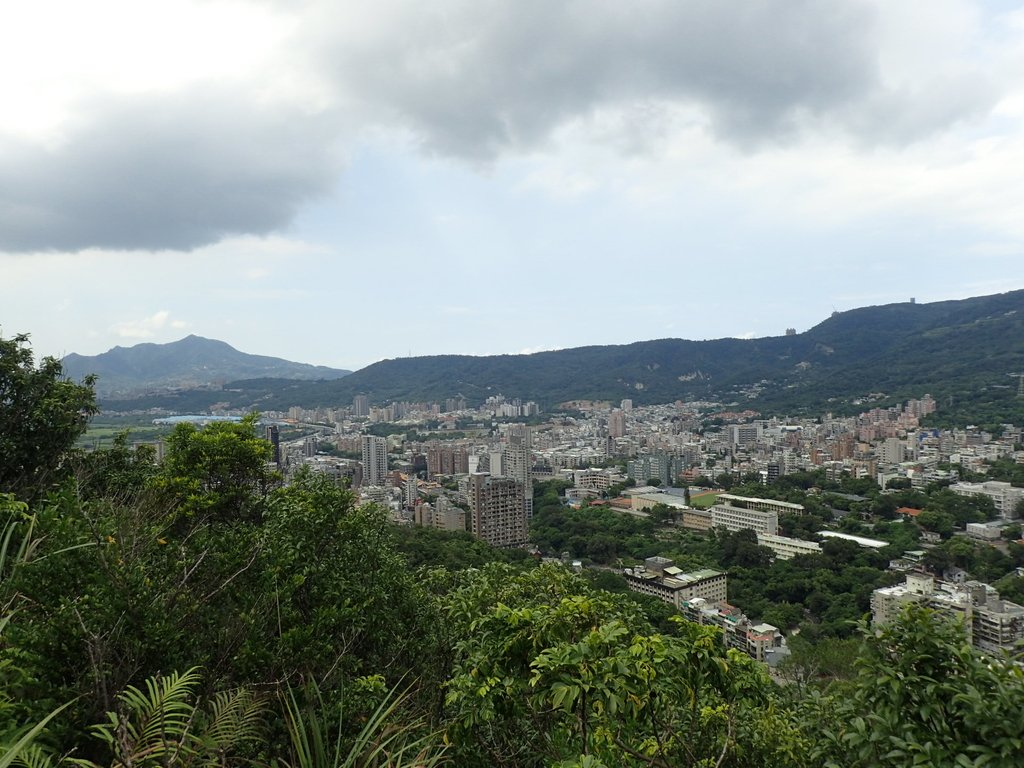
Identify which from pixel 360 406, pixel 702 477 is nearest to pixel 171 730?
pixel 702 477

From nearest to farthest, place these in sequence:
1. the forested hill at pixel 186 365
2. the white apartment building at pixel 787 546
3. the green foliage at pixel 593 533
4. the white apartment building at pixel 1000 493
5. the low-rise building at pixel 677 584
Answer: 1. the low-rise building at pixel 677 584
2. the white apartment building at pixel 787 546
3. the green foliage at pixel 593 533
4. the white apartment building at pixel 1000 493
5. the forested hill at pixel 186 365

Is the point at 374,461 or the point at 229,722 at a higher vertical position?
the point at 229,722

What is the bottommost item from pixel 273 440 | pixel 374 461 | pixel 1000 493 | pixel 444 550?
pixel 1000 493

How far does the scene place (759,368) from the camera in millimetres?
81000

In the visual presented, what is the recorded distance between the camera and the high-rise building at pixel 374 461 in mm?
35500

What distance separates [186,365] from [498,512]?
111177 mm

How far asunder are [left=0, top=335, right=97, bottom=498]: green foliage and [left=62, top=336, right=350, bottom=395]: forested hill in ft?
273

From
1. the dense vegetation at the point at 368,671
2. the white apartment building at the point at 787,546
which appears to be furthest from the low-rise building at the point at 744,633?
the dense vegetation at the point at 368,671

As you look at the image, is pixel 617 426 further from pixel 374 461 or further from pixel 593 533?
pixel 593 533

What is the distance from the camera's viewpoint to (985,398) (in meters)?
44.2

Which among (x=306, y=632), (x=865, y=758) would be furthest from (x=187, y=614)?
(x=865, y=758)

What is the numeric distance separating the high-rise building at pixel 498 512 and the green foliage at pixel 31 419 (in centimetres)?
1826

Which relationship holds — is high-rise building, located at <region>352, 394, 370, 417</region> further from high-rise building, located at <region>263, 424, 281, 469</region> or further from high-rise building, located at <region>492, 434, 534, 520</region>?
high-rise building, located at <region>263, 424, 281, 469</region>

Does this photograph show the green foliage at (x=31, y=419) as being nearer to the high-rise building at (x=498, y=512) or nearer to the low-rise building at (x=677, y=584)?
the low-rise building at (x=677, y=584)
